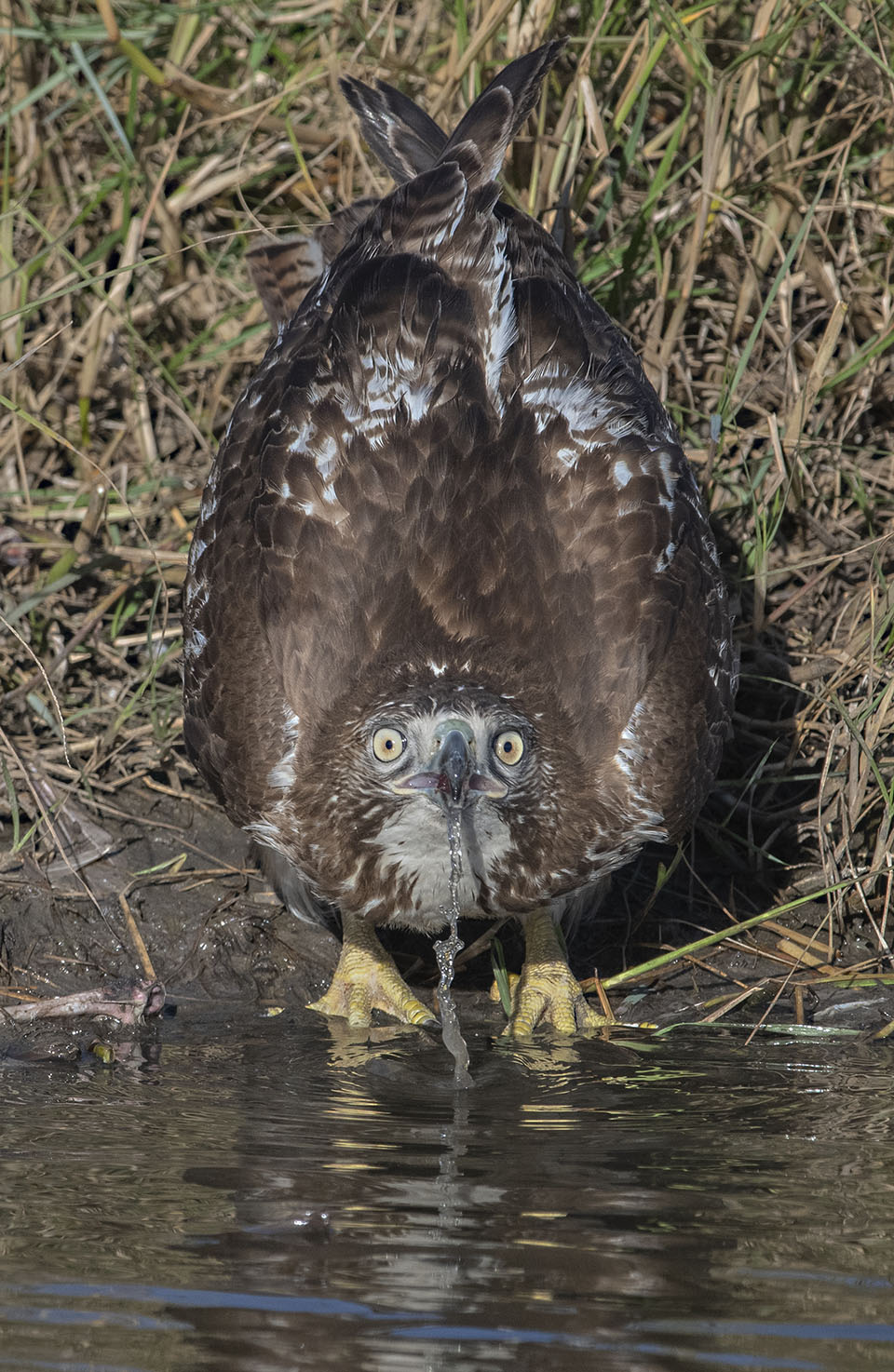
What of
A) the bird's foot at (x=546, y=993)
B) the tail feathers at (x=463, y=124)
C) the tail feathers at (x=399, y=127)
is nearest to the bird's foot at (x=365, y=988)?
the bird's foot at (x=546, y=993)

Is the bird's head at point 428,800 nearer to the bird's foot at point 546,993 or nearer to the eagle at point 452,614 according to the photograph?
the eagle at point 452,614

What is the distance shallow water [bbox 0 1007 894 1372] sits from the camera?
265 centimetres

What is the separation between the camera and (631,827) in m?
4.45

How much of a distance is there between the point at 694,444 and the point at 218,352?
175cm

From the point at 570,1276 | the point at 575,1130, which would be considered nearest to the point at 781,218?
the point at 575,1130

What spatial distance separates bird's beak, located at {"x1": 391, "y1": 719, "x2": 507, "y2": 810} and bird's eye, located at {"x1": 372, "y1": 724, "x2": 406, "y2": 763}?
7cm

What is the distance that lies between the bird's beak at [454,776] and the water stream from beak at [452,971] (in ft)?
0.20

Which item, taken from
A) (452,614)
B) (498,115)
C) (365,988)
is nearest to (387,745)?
(452,614)

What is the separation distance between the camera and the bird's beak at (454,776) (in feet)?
13.4

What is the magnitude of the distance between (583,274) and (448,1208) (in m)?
3.81

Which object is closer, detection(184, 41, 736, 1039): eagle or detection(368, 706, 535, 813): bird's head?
detection(368, 706, 535, 813): bird's head

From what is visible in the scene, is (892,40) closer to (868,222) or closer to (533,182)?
(868,222)

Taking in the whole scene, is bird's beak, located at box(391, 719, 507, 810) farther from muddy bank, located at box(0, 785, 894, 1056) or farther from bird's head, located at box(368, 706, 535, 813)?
muddy bank, located at box(0, 785, 894, 1056)

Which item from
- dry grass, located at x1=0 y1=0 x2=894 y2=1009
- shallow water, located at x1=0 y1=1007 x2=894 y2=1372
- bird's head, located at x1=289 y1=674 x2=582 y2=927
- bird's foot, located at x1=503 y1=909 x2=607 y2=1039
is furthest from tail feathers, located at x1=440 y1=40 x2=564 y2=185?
shallow water, located at x1=0 y1=1007 x2=894 y2=1372
